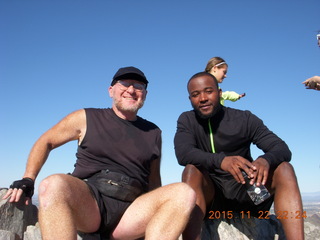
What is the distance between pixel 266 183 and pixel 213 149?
32.3 inches

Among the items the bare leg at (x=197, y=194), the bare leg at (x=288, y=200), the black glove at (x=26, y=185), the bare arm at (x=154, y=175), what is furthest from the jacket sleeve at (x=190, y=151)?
the black glove at (x=26, y=185)

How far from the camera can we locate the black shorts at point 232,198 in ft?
12.7

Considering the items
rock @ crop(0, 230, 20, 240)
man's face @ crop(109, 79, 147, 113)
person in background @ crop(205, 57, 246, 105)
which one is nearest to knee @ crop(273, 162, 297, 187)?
man's face @ crop(109, 79, 147, 113)

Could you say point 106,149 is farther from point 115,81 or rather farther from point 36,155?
point 115,81

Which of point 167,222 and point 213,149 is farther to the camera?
point 213,149

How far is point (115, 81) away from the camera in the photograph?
426cm

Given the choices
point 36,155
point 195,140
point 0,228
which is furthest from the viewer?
point 195,140

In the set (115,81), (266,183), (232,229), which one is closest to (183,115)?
(115,81)

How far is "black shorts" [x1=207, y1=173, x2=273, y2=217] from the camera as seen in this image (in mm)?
3857

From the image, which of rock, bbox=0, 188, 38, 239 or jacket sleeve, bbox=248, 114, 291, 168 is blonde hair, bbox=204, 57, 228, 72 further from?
rock, bbox=0, 188, 38, 239

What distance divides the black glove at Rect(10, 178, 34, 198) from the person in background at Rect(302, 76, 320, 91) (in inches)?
157

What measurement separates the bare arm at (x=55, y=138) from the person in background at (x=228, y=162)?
4.28 ft

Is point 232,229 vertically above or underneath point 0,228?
underneath

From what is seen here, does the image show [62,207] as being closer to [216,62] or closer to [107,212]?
[107,212]
